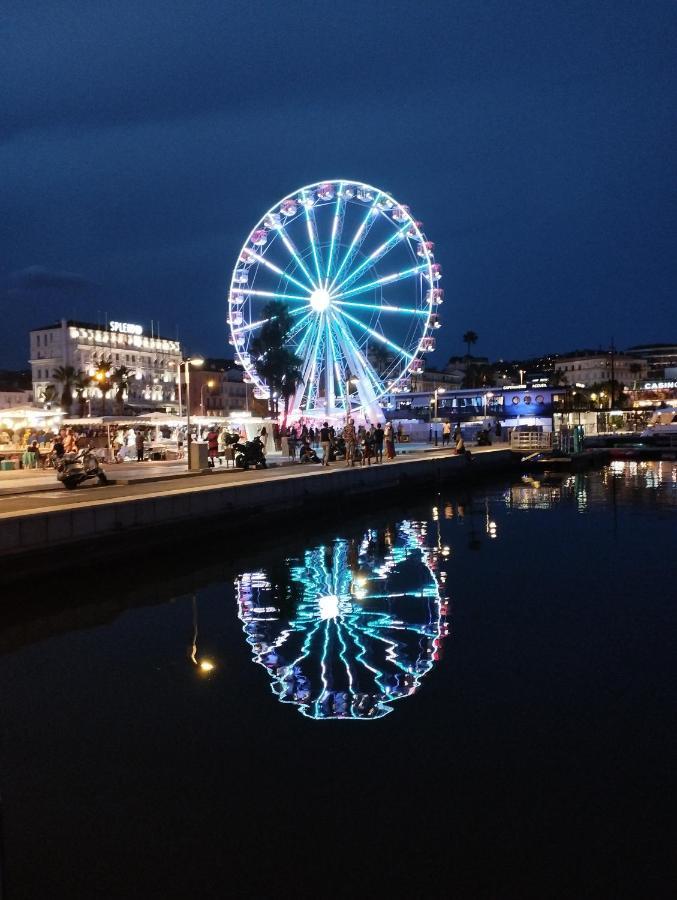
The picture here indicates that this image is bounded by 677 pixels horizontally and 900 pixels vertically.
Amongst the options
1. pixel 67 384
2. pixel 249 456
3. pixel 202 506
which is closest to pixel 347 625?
pixel 202 506

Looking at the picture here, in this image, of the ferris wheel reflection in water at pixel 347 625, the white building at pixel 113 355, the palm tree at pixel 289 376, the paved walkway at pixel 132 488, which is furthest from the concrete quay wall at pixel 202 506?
the white building at pixel 113 355

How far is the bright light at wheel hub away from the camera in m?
47.2

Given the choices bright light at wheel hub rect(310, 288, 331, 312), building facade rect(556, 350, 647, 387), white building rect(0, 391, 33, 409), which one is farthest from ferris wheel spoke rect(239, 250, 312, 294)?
building facade rect(556, 350, 647, 387)

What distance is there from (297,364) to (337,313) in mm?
24394

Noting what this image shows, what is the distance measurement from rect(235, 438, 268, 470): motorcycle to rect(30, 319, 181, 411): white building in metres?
86.3

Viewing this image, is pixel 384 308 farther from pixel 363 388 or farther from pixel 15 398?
pixel 15 398

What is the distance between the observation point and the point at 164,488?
25.0 m

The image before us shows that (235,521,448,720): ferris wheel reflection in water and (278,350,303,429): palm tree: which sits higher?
(278,350,303,429): palm tree

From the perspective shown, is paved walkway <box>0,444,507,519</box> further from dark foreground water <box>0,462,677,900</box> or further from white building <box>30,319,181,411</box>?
white building <box>30,319,181,411</box>

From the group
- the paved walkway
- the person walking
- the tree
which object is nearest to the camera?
the paved walkway

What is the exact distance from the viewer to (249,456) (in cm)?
3516

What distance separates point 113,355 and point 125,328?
6404 mm

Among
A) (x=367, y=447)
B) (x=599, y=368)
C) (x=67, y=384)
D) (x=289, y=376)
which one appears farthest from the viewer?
(x=599, y=368)

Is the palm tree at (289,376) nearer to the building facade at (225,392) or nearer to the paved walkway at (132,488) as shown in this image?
the paved walkway at (132,488)
